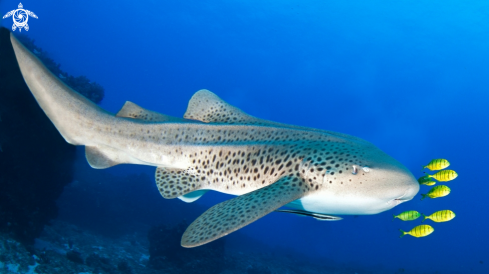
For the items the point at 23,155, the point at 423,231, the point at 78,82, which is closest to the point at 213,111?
the point at 423,231

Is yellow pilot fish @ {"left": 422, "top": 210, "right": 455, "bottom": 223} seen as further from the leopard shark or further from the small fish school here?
the leopard shark

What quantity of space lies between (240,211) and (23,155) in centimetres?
788

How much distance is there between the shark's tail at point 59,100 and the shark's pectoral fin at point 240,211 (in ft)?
8.78

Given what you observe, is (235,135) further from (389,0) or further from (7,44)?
(389,0)

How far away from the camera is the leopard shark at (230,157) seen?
2.82 m

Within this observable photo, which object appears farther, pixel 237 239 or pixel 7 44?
pixel 237 239

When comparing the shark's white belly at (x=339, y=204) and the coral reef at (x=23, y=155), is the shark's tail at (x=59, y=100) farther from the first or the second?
the coral reef at (x=23, y=155)

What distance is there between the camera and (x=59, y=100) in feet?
13.0

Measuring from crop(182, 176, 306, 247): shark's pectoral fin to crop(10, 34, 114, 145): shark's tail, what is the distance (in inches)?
105

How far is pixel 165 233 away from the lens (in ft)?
39.5

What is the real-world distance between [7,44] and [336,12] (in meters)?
74.8

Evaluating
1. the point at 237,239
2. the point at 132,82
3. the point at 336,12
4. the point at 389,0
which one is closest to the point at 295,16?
the point at 336,12

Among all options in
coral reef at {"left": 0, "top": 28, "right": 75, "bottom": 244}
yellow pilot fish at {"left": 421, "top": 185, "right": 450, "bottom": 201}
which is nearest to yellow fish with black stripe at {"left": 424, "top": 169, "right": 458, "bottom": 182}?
yellow pilot fish at {"left": 421, "top": 185, "right": 450, "bottom": 201}

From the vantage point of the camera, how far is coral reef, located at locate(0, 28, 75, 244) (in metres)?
6.73
